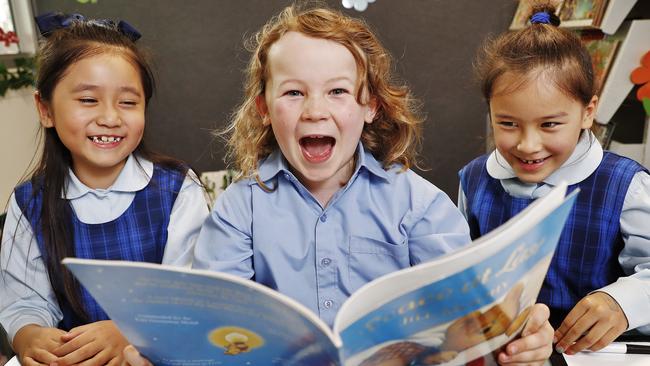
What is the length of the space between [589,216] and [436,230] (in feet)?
1.19

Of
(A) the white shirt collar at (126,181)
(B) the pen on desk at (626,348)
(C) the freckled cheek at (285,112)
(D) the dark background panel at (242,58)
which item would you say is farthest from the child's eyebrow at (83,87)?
(D) the dark background panel at (242,58)

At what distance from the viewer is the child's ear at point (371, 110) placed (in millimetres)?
1041

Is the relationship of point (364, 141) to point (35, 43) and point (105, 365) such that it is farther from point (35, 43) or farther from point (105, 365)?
point (35, 43)

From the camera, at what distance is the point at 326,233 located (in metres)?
1.00

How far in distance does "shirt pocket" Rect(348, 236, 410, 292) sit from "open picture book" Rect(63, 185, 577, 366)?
13.3 inches

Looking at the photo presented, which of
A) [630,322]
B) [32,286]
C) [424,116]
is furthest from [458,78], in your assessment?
[32,286]

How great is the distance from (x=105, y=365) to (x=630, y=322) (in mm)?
844

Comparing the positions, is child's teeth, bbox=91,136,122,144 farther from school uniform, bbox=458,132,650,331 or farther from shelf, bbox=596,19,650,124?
shelf, bbox=596,19,650,124

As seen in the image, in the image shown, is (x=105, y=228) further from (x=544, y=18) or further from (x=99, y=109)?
(x=544, y=18)

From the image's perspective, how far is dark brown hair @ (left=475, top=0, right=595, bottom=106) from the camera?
3.53 feet

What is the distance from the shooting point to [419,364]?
66 cm

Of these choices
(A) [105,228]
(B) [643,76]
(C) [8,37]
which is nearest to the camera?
(A) [105,228]

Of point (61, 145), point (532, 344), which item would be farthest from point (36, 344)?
point (532, 344)

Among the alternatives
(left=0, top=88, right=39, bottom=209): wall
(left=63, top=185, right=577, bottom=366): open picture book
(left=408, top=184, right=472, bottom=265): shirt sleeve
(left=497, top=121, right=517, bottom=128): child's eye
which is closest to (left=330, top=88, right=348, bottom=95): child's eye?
(left=408, top=184, right=472, bottom=265): shirt sleeve
